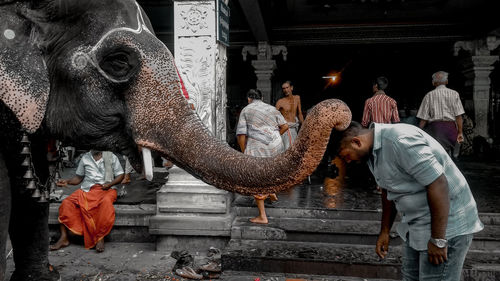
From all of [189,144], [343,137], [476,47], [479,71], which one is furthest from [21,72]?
[479,71]

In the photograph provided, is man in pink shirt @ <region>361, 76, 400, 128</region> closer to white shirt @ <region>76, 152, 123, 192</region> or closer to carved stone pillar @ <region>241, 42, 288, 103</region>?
white shirt @ <region>76, 152, 123, 192</region>

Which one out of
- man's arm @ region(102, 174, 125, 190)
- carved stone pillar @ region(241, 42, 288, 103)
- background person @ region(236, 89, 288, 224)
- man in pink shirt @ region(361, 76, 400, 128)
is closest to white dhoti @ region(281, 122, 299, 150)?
background person @ region(236, 89, 288, 224)

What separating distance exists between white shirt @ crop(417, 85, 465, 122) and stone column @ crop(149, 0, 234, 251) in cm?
307

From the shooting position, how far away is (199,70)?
4305 millimetres

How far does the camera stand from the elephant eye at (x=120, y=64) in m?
1.28

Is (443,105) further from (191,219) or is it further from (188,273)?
(188,273)

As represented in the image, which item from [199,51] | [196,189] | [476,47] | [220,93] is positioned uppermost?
[476,47]

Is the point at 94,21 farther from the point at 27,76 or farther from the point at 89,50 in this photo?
the point at 27,76

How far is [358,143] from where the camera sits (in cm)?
221

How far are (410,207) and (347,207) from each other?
2528 mm

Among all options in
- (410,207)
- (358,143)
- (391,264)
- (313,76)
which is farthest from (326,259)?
(313,76)

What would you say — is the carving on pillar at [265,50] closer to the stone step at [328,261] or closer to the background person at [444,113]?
the background person at [444,113]

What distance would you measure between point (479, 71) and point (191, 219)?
9.95 m

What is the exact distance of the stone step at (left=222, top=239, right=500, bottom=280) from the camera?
3576 mm
